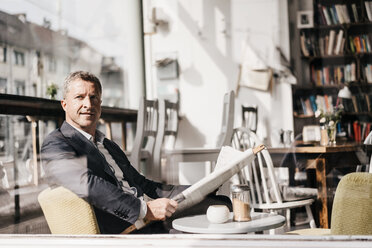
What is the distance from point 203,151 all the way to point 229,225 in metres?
1.02

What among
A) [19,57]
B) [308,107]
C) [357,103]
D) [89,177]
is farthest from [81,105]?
[19,57]

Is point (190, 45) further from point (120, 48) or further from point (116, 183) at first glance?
point (116, 183)

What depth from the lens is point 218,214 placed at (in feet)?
5.22

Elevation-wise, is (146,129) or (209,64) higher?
(209,64)

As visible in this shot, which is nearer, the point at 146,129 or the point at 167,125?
the point at 167,125

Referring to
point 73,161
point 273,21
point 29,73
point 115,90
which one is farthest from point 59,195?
point 29,73

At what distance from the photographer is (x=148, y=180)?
2.09 meters

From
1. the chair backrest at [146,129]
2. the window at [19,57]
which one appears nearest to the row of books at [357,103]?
the chair backrest at [146,129]

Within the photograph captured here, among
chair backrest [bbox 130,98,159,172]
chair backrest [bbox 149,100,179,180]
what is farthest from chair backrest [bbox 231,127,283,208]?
chair backrest [bbox 130,98,159,172]

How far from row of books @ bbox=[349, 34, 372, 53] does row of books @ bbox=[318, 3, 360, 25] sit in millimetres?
145

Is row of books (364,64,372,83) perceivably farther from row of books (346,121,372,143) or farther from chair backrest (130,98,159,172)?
chair backrest (130,98,159,172)

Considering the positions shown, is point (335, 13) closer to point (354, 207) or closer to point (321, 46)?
point (321, 46)

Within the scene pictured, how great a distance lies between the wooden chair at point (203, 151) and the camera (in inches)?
96.1

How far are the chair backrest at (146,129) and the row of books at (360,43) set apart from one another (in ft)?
4.60
